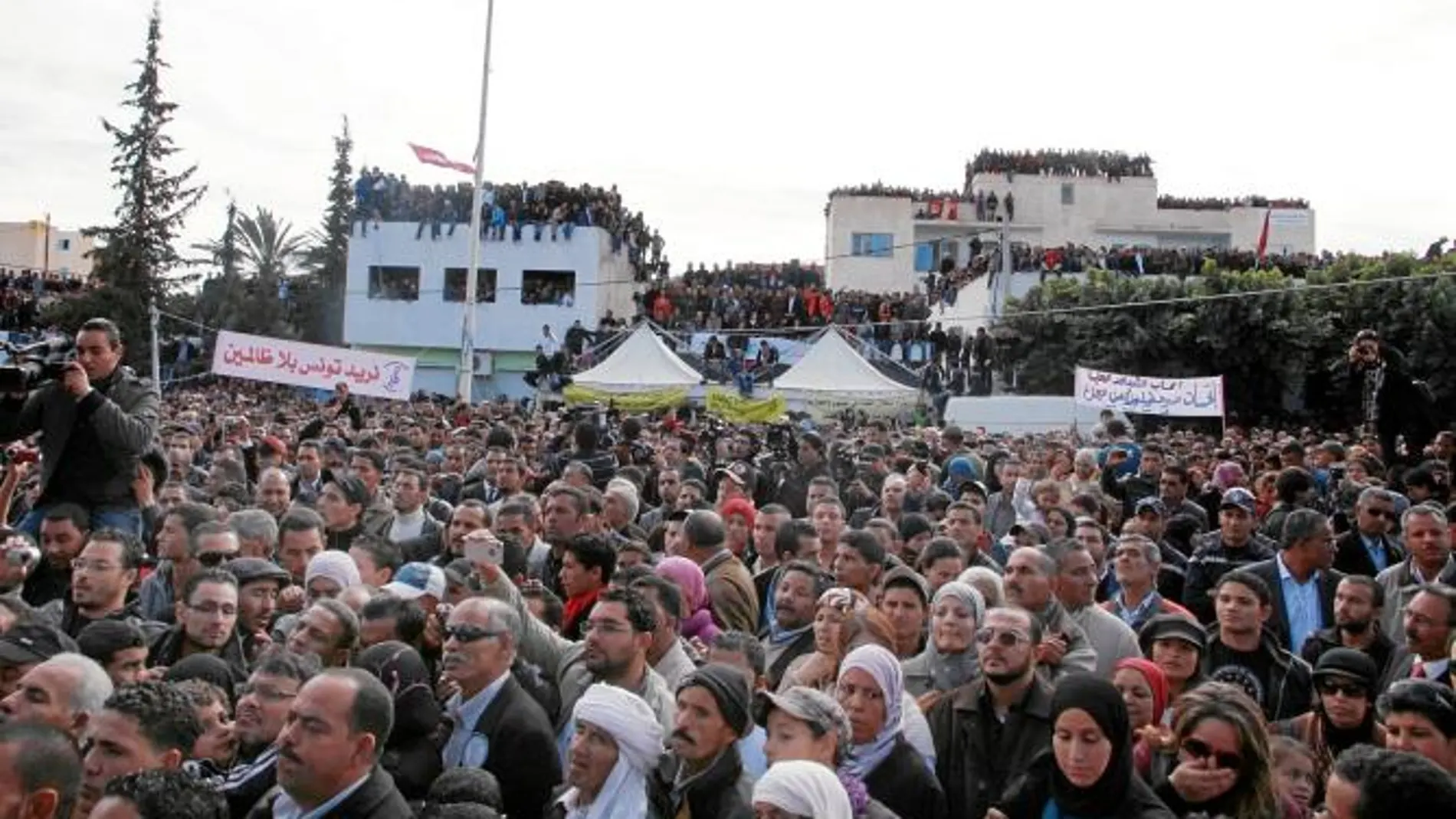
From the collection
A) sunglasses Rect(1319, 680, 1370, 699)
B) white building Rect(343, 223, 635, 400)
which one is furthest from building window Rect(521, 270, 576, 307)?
sunglasses Rect(1319, 680, 1370, 699)

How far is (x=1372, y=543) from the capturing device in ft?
26.8

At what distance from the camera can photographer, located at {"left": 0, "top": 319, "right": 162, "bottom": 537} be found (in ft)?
20.9

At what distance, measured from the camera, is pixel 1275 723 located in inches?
206

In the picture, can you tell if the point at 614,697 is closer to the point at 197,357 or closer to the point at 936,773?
the point at 936,773

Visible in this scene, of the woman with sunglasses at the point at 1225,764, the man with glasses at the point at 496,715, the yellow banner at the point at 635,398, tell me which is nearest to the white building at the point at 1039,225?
the yellow banner at the point at 635,398

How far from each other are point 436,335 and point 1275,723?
3496cm

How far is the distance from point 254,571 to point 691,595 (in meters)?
1.88

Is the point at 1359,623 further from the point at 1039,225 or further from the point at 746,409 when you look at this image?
the point at 1039,225

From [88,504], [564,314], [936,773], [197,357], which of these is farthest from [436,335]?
[936,773]

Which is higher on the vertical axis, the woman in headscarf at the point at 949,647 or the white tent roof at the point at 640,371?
the white tent roof at the point at 640,371

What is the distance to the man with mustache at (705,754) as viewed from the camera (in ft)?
14.0

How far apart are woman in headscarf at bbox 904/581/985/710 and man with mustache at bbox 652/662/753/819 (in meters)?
1.43

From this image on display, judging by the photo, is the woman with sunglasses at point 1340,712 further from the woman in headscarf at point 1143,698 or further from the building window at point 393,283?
the building window at point 393,283

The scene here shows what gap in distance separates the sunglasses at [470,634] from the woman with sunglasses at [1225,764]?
2.23m
